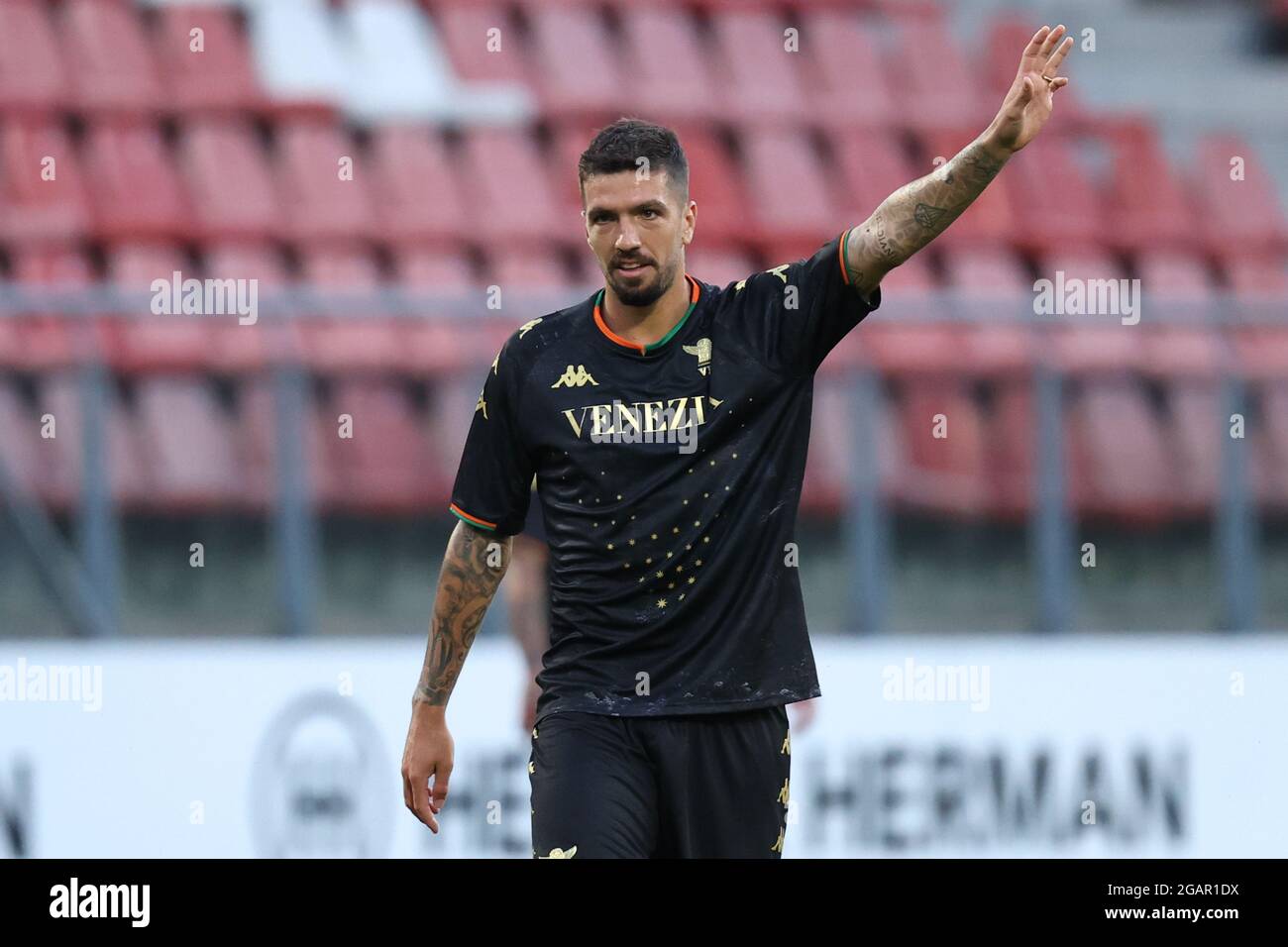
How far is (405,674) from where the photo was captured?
5688 mm

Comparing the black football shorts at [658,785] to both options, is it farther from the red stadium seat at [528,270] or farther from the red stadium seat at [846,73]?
the red stadium seat at [846,73]

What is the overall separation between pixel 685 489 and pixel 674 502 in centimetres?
3

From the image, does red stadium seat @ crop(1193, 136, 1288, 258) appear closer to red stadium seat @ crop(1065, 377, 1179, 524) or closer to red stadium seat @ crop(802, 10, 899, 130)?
red stadium seat @ crop(802, 10, 899, 130)

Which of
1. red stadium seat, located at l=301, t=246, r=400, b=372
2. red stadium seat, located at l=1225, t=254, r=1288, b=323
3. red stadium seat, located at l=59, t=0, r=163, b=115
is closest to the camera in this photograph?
red stadium seat, located at l=301, t=246, r=400, b=372

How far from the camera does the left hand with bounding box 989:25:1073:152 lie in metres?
2.95

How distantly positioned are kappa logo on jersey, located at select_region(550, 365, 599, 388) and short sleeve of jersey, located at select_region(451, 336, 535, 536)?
0.28 feet

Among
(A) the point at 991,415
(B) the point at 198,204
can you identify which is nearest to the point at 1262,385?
(A) the point at 991,415

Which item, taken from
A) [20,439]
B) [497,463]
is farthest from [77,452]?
[497,463]

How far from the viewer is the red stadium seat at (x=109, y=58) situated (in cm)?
805

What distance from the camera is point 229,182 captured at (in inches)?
308

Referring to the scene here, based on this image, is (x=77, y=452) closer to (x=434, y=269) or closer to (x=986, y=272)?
(x=434, y=269)

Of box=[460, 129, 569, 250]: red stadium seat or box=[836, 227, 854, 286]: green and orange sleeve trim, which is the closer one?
box=[836, 227, 854, 286]: green and orange sleeve trim

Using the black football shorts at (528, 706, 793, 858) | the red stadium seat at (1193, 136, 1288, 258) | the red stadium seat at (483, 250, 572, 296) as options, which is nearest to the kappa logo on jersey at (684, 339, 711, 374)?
the black football shorts at (528, 706, 793, 858)

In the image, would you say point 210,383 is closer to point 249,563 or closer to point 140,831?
point 249,563
